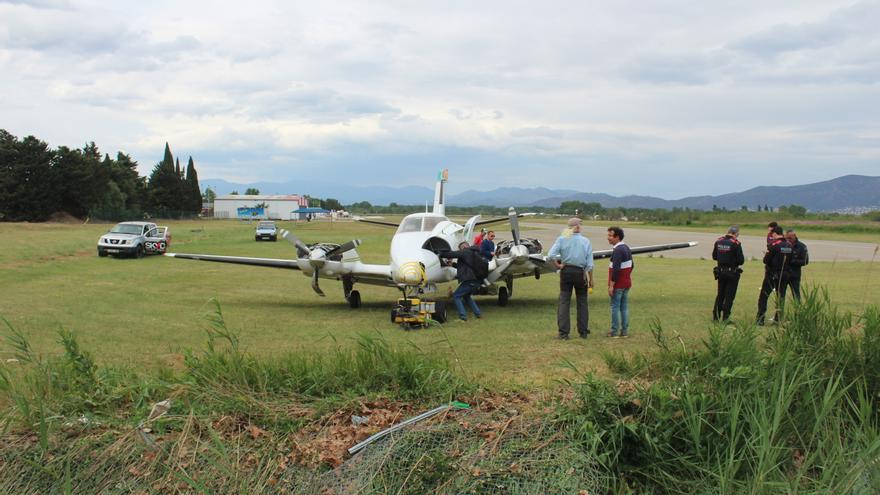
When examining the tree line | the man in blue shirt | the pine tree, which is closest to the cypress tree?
the pine tree

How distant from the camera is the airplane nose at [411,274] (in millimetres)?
14484

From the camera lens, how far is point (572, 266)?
1159cm

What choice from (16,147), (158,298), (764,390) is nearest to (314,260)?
(158,298)

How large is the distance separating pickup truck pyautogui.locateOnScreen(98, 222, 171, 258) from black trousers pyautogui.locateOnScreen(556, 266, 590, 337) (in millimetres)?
26663

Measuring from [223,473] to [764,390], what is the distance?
438 centimetres

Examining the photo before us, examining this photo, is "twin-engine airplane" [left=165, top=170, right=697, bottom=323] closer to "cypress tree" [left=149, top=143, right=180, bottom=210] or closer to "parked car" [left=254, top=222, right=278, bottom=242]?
"parked car" [left=254, top=222, right=278, bottom=242]

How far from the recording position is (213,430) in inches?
210

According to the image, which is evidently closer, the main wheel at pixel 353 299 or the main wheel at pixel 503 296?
the main wheel at pixel 353 299

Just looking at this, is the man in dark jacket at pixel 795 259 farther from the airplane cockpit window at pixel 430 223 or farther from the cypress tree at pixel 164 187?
the cypress tree at pixel 164 187

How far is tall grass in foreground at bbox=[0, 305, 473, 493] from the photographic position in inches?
197

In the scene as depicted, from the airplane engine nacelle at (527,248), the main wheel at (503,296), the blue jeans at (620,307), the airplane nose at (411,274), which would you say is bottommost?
the main wheel at (503,296)

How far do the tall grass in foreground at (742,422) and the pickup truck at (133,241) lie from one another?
102 ft

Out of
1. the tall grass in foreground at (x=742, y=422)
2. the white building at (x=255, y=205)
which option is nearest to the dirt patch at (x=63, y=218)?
the tall grass in foreground at (x=742, y=422)

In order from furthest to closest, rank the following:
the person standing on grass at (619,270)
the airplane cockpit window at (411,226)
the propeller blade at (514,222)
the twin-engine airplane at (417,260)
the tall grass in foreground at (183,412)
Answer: the propeller blade at (514,222) → the airplane cockpit window at (411,226) → the twin-engine airplane at (417,260) → the person standing on grass at (619,270) → the tall grass in foreground at (183,412)
